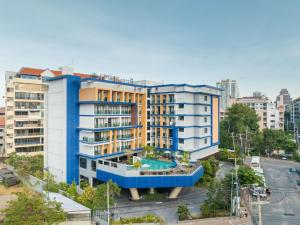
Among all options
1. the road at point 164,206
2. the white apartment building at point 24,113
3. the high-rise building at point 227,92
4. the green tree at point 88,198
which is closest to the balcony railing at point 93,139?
the green tree at point 88,198

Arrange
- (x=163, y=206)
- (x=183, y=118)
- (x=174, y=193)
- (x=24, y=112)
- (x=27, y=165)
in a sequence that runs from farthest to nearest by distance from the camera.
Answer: (x=24, y=112), (x=183, y=118), (x=27, y=165), (x=174, y=193), (x=163, y=206)

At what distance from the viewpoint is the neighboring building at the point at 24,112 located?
49375 millimetres

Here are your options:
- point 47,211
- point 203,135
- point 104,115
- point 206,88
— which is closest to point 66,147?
point 104,115

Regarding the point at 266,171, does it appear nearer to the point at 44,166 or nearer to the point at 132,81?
the point at 132,81

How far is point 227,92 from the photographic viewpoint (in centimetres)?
12362

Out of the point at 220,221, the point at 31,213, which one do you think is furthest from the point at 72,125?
the point at 220,221

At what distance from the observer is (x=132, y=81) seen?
1676 inches

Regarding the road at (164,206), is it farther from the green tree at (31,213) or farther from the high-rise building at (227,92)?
the high-rise building at (227,92)

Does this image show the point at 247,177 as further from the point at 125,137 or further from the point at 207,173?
the point at 125,137

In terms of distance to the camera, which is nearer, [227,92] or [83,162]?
[83,162]

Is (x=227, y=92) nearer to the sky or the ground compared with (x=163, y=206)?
nearer to the sky

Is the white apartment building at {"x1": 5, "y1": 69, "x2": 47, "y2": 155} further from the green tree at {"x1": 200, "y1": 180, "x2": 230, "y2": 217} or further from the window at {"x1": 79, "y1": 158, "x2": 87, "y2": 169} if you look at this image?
the green tree at {"x1": 200, "y1": 180, "x2": 230, "y2": 217}

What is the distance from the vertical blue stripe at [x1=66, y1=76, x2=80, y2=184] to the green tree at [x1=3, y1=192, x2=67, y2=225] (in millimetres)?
14639

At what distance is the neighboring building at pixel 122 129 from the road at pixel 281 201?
916 centimetres
